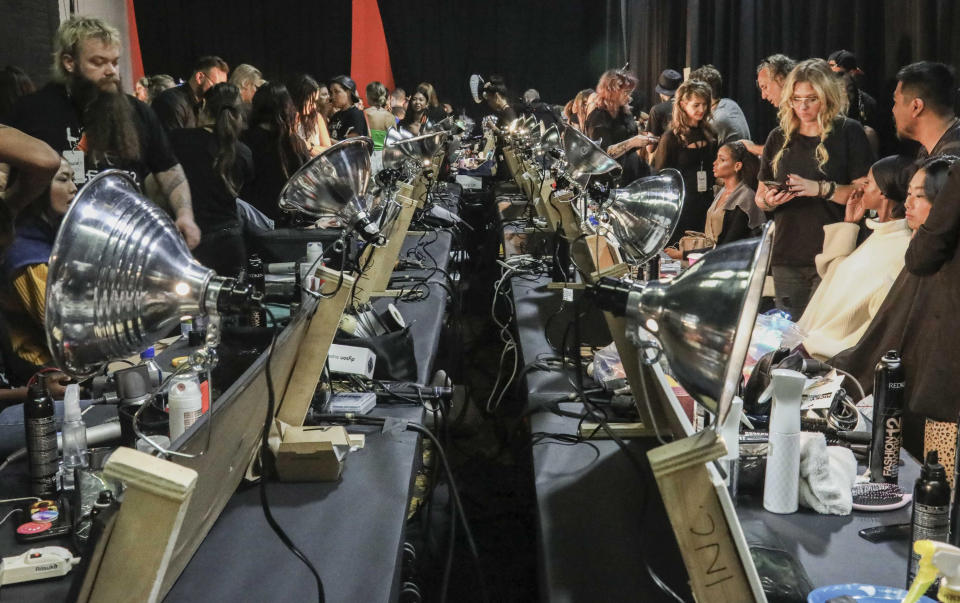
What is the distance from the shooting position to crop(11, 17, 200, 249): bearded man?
321cm

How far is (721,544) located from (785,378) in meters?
0.51

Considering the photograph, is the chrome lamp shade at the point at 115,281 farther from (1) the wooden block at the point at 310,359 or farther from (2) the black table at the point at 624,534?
(2) the black table at the point at 624,534

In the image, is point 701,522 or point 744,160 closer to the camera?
point 701,522

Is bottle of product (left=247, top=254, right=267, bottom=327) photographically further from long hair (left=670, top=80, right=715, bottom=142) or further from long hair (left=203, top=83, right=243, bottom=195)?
long hair (left=670, top=80, right=715, bottom=142)

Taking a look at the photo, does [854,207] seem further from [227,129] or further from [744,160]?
[227,129]

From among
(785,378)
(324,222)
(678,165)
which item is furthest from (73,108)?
(678,165)

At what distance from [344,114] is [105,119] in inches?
163

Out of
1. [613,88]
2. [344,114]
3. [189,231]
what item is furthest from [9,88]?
[613,88]

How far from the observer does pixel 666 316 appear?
1142 millimetres

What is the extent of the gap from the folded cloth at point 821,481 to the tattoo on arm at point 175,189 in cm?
275

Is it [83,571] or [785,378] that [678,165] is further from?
[83,571]

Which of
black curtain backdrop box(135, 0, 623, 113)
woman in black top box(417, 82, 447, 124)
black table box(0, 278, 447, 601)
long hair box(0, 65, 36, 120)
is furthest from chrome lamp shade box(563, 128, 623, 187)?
black curtain backdrop box(135, 0, 623, 113)

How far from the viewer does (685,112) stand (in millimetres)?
5328

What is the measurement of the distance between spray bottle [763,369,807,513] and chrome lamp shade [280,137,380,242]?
1131 millimetres
